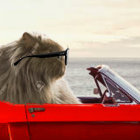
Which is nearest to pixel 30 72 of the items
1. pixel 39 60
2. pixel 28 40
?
pixel 39 60

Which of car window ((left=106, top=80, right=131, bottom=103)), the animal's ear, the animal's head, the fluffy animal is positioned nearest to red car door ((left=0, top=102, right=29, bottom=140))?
the fluffy animal

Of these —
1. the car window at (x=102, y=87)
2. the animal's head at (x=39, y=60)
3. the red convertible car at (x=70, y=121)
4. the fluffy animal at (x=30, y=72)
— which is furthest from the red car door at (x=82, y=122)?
the car window at (x=102, y=87)

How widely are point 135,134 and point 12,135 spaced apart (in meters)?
1.21

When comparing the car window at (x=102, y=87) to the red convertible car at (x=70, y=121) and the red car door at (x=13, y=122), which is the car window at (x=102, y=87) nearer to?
the red convertible car at (x=70, y=121)

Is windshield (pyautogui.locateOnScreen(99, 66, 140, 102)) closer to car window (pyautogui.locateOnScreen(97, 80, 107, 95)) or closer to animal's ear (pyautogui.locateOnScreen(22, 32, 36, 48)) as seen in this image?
car window (pyautogui.locateOnScreen(97, 80, 107, 95))

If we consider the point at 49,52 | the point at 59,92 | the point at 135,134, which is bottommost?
the point at 135,134

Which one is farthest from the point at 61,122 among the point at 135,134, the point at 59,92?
the point at 135,134

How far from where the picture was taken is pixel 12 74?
416 cm

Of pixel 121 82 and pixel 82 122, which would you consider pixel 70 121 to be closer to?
pixel 82 122

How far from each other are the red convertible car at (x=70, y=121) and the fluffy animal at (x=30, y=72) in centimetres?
12

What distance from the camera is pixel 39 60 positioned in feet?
13.7

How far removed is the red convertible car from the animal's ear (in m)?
0.62

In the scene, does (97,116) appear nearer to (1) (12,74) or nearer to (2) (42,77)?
(2) (42,77)

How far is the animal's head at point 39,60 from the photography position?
417 cm
